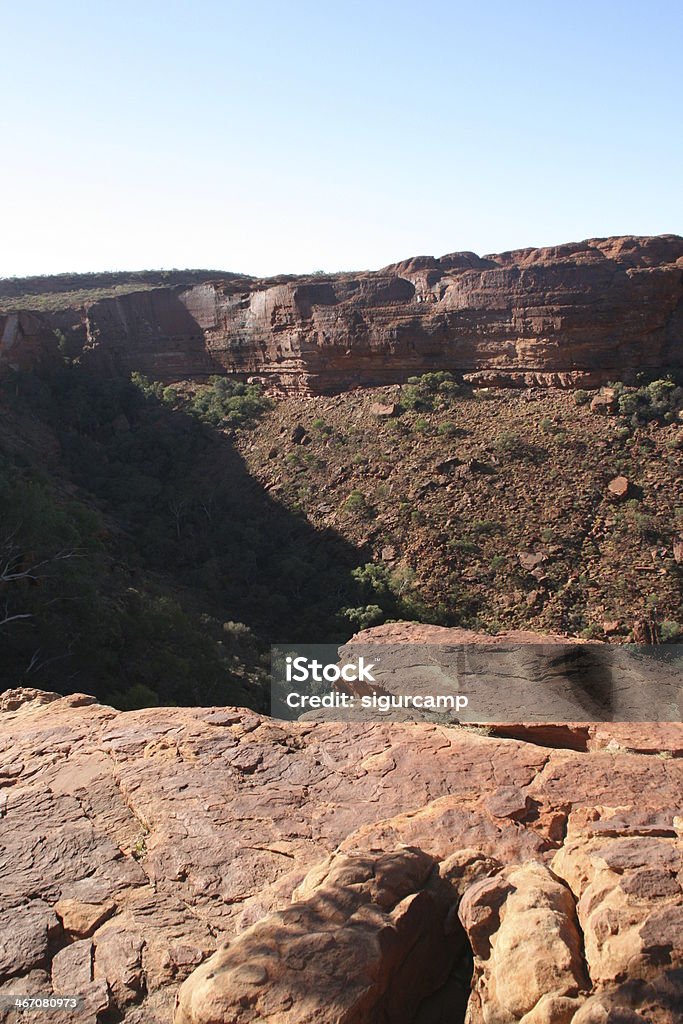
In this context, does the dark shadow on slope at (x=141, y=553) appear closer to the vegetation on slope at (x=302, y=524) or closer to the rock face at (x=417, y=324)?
the vegetation on slope at (x=302, y=524)

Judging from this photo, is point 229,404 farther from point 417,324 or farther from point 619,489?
point 619,489

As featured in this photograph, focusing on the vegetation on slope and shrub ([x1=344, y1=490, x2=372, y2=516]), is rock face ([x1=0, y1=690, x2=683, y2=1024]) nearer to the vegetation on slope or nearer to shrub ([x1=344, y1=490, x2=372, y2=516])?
the vegetation on slope

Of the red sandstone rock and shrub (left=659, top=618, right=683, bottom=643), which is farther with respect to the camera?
the red sandstone rock

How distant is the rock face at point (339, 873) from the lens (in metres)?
3.53

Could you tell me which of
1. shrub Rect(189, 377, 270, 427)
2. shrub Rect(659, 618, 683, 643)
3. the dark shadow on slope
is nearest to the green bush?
the dark shadow on slope

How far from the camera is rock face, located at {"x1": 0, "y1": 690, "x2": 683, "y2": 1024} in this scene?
3.53 m

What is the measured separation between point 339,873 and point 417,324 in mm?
28430

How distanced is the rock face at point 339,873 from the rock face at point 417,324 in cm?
2381

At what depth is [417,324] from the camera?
31.2 m

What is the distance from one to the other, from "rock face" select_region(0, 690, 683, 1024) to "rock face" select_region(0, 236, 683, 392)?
23.8 m

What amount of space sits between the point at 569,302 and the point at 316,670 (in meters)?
16.0

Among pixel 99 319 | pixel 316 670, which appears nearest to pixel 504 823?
pixel 316 670

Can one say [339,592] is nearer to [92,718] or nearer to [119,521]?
[119,521]

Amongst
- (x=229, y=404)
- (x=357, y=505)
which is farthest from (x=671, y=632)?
(x=229, y=404)
